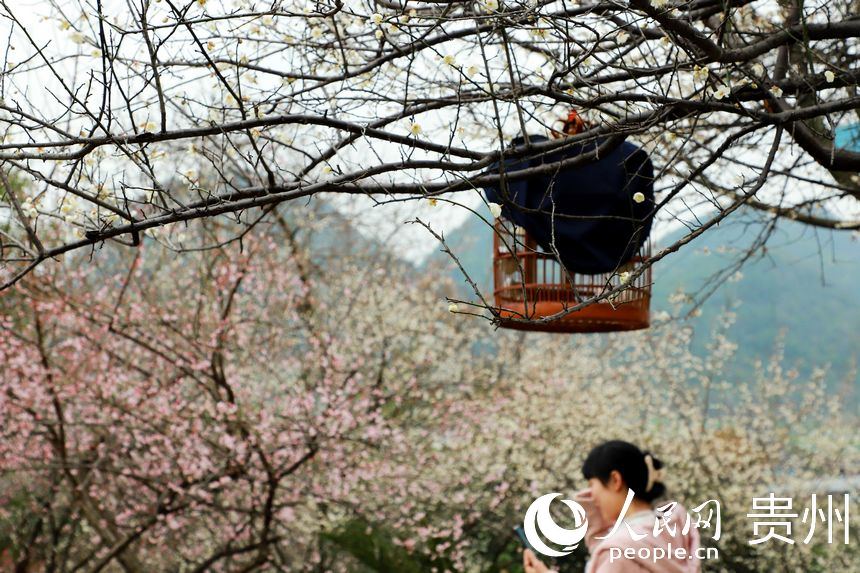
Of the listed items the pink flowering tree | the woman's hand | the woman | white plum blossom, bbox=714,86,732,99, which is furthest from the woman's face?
the pink flowering tree

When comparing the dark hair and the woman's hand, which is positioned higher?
the dark hair

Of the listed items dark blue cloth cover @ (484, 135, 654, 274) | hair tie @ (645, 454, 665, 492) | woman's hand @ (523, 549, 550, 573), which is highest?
dark blue cloth cover @ (484, 135, 654, 274)

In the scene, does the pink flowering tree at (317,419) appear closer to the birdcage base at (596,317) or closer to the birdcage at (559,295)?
the birdcage at (559,295)

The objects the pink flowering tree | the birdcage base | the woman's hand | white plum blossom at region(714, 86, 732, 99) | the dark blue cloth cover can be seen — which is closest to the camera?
white plum blossom at region(714, 86, 732, 99)

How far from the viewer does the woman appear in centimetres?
253

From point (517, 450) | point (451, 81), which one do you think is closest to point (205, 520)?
point (517, 450)

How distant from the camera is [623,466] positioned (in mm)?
2730

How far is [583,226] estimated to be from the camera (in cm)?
228

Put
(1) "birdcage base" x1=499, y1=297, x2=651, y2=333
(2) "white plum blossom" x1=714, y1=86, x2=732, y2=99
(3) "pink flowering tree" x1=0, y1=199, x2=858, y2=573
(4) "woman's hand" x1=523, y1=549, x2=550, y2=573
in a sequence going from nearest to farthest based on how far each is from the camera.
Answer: (2) "white plum blossom" x1=714, y1=86, x2=732, y2=99 < (1) "birdcage base" x1=499, y1=297, x2=651, y2=333 < (4) "woman's hand" x1=523, y1=549, x2=550, y2=573 < (3) "pink flowering tree" x1=0, y1=199, x2=858, y2=573

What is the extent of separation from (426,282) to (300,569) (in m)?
3.53

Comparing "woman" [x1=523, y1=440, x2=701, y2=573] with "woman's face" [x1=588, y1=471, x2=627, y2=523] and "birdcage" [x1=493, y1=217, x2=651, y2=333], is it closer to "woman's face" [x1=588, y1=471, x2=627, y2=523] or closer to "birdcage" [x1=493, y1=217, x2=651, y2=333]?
"woman's face" [x1=588, y1=471, x2=627, y2=523]

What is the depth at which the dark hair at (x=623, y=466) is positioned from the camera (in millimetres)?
2729

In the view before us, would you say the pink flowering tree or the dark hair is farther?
the pink flowering tree

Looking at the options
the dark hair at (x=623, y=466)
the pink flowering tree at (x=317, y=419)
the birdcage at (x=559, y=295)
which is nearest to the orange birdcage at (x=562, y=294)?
the birdcage at (x=559, y=295)
